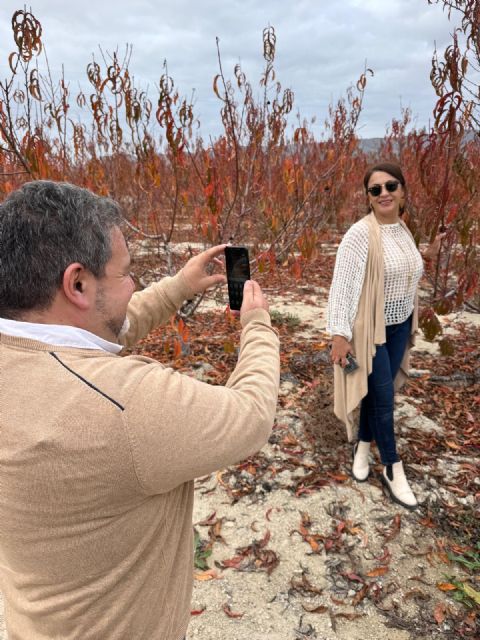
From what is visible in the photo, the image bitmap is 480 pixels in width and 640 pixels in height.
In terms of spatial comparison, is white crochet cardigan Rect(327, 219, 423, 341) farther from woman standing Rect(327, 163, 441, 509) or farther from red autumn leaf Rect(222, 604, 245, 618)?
red autumn leaf Rect(222, 604, 245, 618)

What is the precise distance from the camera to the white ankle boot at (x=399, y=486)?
261 centimetres

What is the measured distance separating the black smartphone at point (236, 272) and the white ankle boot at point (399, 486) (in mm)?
1786

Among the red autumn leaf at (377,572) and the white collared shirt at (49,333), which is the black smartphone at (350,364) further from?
the white collared shirt at (49,333)

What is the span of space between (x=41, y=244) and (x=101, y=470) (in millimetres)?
427

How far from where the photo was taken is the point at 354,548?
7.77 feet

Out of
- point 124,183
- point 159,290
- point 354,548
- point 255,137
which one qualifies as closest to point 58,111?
point 124,183

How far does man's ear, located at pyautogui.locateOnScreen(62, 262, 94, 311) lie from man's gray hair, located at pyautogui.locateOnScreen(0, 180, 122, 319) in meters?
0.01

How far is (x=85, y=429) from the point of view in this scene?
2.27 feet

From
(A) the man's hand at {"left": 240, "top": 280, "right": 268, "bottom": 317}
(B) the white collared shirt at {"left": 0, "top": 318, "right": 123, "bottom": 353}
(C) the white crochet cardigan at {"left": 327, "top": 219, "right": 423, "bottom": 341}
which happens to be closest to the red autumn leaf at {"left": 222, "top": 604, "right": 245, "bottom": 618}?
(C) the white crochet cardigan at {"left": 327, "top": 219, "right": 423, "bottom": 341}

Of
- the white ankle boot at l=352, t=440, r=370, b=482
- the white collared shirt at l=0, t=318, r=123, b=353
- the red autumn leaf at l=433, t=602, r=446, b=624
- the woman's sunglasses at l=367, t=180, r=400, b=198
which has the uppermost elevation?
the woman's sunglasses at l=367, t=180, r=400, b=198

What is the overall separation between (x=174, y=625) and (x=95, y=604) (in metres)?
0.29

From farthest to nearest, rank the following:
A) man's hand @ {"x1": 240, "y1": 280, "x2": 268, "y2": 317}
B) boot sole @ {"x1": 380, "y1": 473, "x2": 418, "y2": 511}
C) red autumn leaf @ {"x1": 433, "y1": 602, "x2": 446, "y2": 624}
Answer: boot sole @ {"x1": 380, "y1": 473, "x2": 418, "y2": 511}
red autumn leaf @ {"x1": 433, "y1": 602, "x2": 446, "y2": 624}
man's hand @ {"x1": 240, "y1": 280, "x2": 268, "y2": 317}

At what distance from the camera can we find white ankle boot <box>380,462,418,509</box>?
2.61m

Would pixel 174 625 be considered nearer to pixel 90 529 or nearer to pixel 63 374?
pixel 90 529
